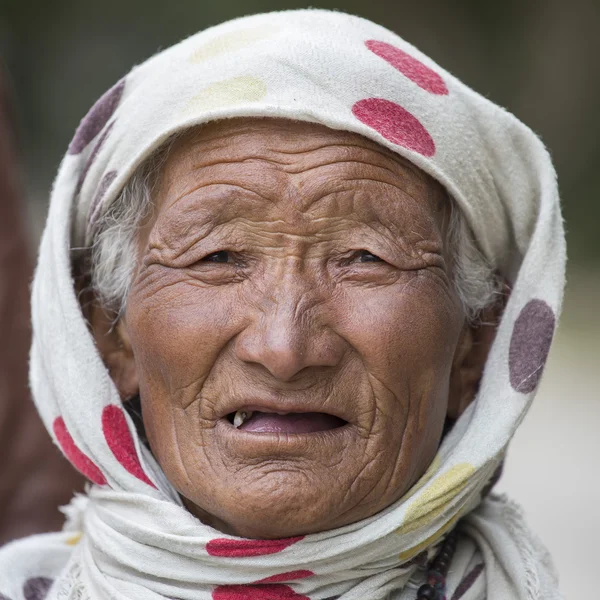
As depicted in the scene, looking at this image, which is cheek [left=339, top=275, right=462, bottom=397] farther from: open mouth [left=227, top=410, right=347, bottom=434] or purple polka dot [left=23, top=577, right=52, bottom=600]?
purple polka dot [left=23, top=577, right=52, bottom=600]

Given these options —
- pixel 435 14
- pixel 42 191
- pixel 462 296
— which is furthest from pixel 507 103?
pixel 462 296

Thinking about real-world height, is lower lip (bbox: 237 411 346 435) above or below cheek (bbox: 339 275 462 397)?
below

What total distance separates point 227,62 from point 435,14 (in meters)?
10.8

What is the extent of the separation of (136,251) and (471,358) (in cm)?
98

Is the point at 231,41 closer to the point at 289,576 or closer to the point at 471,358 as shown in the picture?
the point at 471,358

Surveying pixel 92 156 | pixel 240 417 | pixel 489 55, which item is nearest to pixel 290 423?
pixel 240 417

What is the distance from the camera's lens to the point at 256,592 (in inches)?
101

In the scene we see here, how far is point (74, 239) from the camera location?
9.74ft

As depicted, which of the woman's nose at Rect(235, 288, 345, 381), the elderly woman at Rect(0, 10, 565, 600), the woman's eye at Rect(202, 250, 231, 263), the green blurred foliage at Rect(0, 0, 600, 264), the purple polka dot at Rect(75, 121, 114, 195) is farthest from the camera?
the green blurred foliage at Rect(0, 0, 600, 264)

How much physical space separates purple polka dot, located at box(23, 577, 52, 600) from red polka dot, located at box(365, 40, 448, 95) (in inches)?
67.5

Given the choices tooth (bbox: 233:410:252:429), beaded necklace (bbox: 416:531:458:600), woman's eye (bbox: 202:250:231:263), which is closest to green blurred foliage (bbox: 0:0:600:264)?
beaded necklace (bbox: 416:531:458:600)

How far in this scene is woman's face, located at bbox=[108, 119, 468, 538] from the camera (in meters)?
2.45

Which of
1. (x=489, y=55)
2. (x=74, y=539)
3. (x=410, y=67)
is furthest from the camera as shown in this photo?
(x=489, y=55)

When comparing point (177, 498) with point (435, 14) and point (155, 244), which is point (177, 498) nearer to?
point (155, 244)
